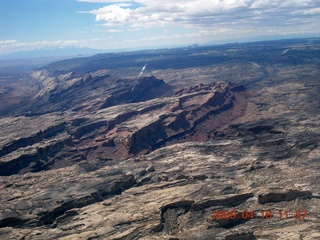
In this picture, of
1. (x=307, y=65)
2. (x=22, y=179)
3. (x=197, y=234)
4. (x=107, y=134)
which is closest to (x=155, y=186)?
(x=197, y=234)

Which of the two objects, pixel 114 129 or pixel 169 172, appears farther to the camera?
pixel 114 129
